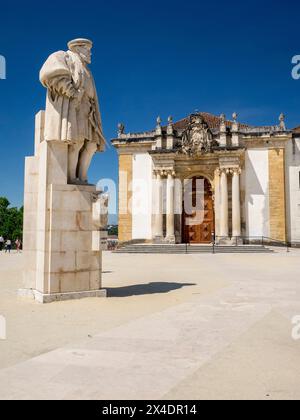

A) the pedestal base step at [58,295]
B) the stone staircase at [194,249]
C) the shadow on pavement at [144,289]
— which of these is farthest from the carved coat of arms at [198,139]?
the pedestal base step at [58,295]

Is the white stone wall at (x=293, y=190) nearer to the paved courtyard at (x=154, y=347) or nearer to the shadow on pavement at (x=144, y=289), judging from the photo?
the shadow on pavement at (x=144, y=289)

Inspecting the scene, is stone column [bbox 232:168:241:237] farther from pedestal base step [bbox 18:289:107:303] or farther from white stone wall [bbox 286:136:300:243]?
pedestal base step [bbox 18:289:107:303]

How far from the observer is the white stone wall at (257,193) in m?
24.2

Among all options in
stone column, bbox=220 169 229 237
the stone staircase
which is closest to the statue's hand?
the stone staircase

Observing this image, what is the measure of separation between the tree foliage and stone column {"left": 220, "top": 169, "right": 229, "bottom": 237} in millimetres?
39340

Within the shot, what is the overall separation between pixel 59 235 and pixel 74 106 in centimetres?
236

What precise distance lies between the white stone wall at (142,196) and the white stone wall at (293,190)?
30.4 feet

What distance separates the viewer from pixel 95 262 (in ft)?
22.3

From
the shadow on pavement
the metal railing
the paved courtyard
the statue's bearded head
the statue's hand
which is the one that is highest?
the statue's bearded head

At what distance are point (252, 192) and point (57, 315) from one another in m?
21.1

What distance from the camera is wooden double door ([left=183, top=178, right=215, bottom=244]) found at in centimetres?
2534

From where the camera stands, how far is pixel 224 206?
24.0 metres

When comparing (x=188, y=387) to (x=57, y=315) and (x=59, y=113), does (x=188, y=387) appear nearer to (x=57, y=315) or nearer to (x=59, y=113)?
(x=57, y=315)

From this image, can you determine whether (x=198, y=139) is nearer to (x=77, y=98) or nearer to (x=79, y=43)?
(x=79, y=43)
